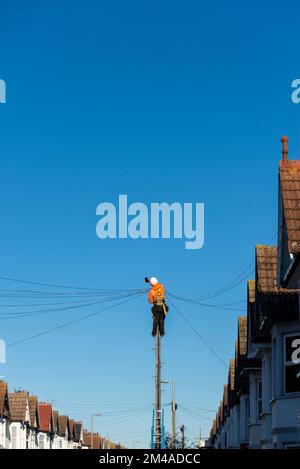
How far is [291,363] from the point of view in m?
27.5

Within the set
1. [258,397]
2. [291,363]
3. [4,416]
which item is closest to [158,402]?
[258,397]

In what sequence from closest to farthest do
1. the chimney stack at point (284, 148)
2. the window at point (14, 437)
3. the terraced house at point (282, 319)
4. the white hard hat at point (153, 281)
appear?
the terraced house at point (282, 319) → the chimney stack at point (284, 148) → the white hard hat at point (153, 281) → the window at point (14, 437)

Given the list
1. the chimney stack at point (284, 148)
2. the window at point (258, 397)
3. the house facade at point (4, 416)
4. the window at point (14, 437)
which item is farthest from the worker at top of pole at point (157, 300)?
the window at point (14, 437)

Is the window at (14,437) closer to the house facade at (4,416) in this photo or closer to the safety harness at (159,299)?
the house facade at (4,416)

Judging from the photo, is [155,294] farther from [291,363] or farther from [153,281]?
[291,363]

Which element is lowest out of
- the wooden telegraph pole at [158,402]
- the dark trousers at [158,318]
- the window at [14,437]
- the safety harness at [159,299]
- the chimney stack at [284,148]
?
the wooden telegraph pole at [158,402]

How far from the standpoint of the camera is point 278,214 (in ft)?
89.6

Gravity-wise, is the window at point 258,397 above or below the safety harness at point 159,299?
below

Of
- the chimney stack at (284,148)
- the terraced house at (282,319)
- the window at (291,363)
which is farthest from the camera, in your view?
the chimney stack at (284,148)

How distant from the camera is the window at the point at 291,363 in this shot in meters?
27.2
